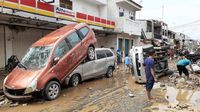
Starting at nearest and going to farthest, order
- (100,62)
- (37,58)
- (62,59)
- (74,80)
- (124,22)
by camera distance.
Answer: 1. (37,58)
2. (62,59)
3. (74,80)
4. (100,62)
5. (124,22)

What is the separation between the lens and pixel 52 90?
28.7 ft

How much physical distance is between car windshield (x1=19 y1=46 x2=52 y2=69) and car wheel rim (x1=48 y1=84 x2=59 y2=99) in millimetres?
892

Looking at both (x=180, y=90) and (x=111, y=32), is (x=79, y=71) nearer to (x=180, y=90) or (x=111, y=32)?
(x=180, y=90)

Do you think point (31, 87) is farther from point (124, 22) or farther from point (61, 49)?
point (124, 22)

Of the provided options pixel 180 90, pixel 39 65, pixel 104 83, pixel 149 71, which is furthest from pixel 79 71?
pixel 180 90

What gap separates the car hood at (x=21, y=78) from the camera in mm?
8070

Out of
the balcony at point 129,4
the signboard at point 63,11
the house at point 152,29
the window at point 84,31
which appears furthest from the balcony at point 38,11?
the house at point 152,29

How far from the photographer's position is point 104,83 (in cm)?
1205

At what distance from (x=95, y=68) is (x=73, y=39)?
2497mm

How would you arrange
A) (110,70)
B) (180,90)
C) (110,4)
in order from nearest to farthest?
1. (180,90)
2. (110,70)
3. (110,4)

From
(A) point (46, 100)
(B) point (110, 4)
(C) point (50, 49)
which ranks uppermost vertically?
(B) point (110, 4)

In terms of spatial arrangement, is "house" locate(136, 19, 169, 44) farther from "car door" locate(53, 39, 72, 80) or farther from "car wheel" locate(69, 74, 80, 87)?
"car door" locate(53, 39, 72, 80)

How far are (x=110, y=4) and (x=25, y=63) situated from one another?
59.6 ft

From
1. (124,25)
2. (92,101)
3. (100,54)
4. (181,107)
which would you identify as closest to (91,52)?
(100,54)
